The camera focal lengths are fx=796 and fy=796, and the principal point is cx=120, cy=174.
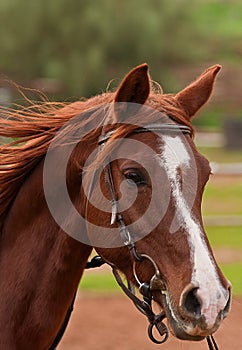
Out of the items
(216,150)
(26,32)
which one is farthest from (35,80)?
(216,150)

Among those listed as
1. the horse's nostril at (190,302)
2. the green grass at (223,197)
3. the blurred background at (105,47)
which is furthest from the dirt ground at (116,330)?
the blurred background at (105,47)

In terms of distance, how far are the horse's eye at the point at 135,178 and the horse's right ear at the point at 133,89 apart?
0.79 feet

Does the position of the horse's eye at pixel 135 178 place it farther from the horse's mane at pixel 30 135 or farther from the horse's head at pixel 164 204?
the horse's mane at pixel 30 135

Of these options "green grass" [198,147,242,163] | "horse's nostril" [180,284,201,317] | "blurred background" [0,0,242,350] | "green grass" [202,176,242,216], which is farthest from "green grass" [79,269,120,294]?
"blurred background" [0,0,242,350]

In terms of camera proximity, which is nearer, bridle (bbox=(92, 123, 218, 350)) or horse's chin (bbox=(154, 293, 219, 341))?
horse's chin (bbox=(154, 293, 219, 341))

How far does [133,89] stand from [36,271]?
2.67 feet

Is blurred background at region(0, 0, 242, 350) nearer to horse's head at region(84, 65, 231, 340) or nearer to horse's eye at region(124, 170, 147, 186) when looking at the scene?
horse's head at region(84, 65, 231, 340)

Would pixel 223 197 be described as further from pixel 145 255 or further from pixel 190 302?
pixel 190 302

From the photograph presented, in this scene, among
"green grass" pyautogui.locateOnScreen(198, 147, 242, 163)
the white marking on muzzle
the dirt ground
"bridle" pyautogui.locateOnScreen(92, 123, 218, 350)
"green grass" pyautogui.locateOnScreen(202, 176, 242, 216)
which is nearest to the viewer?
the white marking on muzzle

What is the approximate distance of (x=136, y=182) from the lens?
111 inches

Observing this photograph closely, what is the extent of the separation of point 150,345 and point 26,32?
32303mm

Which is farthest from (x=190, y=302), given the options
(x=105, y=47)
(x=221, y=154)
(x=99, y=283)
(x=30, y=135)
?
(x=105, y=47)

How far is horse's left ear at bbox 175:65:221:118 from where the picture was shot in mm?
3129

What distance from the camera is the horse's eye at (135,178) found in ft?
9.20
